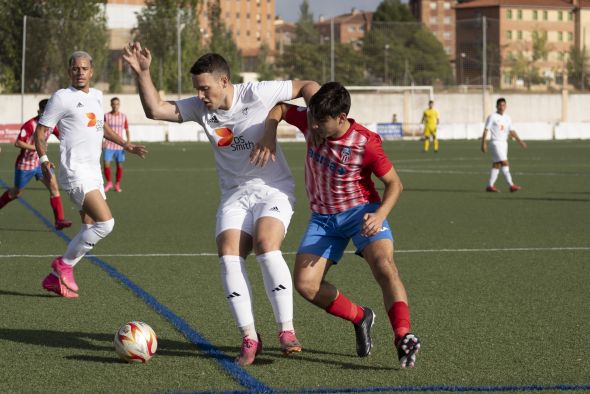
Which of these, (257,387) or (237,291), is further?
(237,291)

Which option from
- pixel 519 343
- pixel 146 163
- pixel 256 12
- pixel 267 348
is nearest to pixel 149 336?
pixel 267 348

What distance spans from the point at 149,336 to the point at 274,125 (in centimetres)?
146

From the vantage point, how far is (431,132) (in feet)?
126

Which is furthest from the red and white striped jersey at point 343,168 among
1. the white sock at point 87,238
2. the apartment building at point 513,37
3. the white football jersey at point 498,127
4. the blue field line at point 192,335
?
the apartment building at point 513,37

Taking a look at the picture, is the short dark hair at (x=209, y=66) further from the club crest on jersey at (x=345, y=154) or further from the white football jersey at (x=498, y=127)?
the white football jersey at (x=498, y=127)

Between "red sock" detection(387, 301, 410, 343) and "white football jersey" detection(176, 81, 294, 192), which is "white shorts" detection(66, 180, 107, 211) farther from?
"red sock" detection(387, 301, 410, 343)

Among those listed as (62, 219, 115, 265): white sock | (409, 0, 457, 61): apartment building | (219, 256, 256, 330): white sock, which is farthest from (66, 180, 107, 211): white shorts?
(409, 0, 457, 61): apartment building

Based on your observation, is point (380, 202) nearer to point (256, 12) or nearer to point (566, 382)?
point (566, 382)

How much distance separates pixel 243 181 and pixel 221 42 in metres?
78.3

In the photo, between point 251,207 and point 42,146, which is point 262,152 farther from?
point 42,146

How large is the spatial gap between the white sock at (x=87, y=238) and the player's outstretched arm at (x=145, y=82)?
2563 millimetres

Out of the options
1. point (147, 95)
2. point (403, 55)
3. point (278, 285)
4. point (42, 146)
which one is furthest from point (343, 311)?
point (403, 55)

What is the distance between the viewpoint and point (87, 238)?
9266 millimetres

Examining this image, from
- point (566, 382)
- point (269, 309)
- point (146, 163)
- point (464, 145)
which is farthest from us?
point (464, 145)
